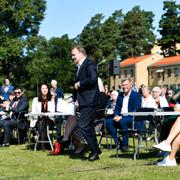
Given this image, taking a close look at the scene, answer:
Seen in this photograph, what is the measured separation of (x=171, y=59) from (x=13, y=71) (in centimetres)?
3806

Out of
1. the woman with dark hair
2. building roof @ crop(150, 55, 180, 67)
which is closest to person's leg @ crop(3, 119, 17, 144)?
the woman with dark hair

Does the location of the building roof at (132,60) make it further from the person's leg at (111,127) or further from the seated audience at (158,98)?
the person's leg at (111,127)

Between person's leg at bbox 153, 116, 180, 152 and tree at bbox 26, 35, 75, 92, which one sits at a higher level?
tree at bbox 26, 35, 75, 92

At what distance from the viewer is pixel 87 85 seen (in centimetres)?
802

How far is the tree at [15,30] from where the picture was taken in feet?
129

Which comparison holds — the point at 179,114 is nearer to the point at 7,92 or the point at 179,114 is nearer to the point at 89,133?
the point at 89,133

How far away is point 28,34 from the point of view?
44438mm

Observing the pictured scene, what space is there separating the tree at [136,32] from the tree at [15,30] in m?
33.7

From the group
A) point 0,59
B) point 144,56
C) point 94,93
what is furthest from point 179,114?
point 144,56

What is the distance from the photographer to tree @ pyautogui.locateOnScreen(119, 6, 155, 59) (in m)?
78.8

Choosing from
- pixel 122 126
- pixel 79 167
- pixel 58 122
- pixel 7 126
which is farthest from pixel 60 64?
pixel 79 167

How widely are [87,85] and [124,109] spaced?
70.3 inches

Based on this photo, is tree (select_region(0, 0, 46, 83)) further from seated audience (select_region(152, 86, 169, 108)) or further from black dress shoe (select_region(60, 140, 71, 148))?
black dress shoe (select_region(60, 140, 71, 148))

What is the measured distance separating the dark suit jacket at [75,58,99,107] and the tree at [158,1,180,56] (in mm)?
69230
